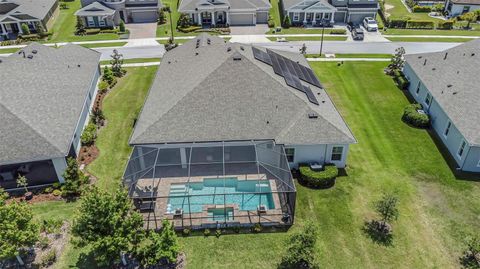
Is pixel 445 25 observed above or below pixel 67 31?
above

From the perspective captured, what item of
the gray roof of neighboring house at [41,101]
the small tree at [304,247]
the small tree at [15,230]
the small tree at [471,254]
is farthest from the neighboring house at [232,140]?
the small tree at [471,254]

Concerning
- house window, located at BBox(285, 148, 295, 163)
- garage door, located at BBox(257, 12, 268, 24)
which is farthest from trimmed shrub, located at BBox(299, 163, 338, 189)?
garage door, located at BBox(257, 12, 268, 24)

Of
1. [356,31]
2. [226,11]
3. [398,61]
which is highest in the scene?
[226,11]

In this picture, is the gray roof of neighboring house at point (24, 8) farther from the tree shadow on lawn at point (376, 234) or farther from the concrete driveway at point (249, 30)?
the tree shadow on lawn at point (376, 234)

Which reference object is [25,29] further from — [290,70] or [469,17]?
[469,17]

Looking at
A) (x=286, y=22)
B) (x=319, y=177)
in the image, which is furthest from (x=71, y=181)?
(x=286, y=22)

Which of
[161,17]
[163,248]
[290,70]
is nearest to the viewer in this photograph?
[163,248]

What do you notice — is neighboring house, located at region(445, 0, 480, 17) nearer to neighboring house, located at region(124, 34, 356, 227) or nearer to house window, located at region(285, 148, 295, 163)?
neighboring house, located at region(124, 34, 356, 227)
